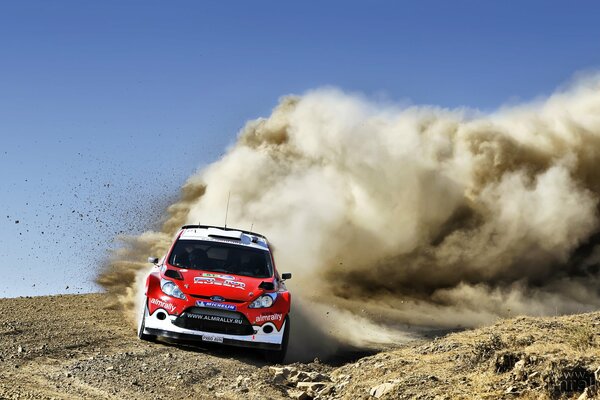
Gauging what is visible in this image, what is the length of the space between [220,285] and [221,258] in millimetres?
1178

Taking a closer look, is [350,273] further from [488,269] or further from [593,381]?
[593,381]

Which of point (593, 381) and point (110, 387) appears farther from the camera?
point (110, 387)

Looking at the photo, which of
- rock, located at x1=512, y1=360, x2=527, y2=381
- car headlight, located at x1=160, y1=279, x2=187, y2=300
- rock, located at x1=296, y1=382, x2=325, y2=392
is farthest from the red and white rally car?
rock, located at x1=512, y1=360, x2=527, y2=381

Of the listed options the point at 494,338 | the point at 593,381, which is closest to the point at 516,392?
the point at 593,381

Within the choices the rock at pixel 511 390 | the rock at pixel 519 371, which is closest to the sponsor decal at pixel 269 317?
the rock at pixel 519 371

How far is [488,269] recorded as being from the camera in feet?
83.0

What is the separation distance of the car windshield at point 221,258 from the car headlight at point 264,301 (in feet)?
2.15

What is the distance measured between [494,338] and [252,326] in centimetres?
347

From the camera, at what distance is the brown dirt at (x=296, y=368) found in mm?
8711

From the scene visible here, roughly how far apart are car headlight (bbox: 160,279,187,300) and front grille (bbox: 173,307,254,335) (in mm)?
266

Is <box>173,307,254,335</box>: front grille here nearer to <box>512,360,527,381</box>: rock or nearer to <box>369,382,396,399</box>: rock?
<box>369,382,396,399</box>: rock

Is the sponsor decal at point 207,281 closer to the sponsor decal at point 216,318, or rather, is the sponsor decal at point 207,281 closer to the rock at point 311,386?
the sponsor decal at point 216,318

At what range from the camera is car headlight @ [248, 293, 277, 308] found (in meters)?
12.3

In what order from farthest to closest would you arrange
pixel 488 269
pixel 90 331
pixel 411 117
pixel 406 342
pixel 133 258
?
pixel 411 117, pixel 488 269, pixel 133 258, pixel 406 342, pixel 90 331
